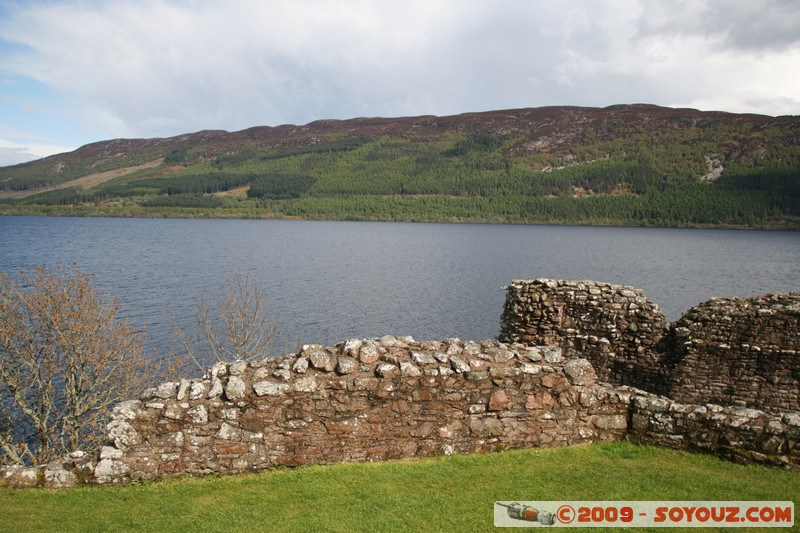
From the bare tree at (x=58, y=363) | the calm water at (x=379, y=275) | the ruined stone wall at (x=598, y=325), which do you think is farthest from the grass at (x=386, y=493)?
the calm water at (x=379, y=275)

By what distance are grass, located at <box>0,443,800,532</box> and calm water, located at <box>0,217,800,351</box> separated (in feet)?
78.4

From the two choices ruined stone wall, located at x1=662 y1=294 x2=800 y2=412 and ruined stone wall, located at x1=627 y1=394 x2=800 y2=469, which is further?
ruined stone wall, located at x1=662 y1=294 x2=800 y2=412

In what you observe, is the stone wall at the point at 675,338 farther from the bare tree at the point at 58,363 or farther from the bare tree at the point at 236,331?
the bare tree at the point at 58,363

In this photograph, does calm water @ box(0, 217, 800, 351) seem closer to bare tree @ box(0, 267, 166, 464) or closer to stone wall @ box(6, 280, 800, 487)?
bare tree @ box(0, 267, 166, 464)

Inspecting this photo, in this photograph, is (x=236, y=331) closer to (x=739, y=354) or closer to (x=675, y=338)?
(x=675, y=338)

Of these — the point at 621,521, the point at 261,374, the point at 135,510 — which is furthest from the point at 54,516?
the point at 621,521

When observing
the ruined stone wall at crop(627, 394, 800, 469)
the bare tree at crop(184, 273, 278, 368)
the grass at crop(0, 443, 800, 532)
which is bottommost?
the bare tree at crop(184, 273, 278, 368)

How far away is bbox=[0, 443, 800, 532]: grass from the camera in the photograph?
6.97 meters

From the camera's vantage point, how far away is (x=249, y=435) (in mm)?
8375

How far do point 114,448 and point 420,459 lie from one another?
472cm

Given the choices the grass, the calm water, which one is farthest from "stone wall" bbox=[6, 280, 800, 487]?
the calm water

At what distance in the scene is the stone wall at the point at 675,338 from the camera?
40.8ft

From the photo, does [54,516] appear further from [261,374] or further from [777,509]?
[777,509]

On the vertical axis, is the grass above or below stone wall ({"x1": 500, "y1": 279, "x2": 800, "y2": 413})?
below
